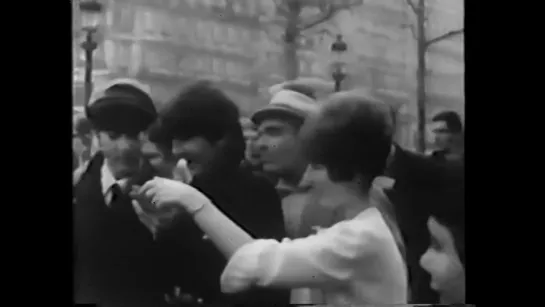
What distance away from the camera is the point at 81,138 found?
9.53ft

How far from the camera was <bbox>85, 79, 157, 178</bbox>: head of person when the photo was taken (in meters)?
2.92

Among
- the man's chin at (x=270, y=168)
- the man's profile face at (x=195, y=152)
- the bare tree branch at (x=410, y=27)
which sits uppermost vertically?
the bare tree branch at (x=410, y=27)

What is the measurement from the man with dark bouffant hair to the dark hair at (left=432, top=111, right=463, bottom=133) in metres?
0.85

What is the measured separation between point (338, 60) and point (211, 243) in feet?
3.25

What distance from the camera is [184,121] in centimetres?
295

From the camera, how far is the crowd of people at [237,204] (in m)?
2.91

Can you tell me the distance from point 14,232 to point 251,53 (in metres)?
1.26

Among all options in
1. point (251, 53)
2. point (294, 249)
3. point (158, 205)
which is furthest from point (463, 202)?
point (158, 205)

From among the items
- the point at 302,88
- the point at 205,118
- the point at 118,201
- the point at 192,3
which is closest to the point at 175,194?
the point at 118,201

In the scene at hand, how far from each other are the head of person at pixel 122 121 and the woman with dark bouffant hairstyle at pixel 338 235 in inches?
5.8

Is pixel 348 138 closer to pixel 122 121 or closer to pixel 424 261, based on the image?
pixel 424 261

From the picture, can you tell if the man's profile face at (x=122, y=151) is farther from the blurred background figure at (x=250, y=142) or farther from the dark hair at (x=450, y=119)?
the dark hair at (x=450, y=119)

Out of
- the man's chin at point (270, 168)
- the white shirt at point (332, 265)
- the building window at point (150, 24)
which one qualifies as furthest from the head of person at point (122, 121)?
the white shirt at point (332, 265)
